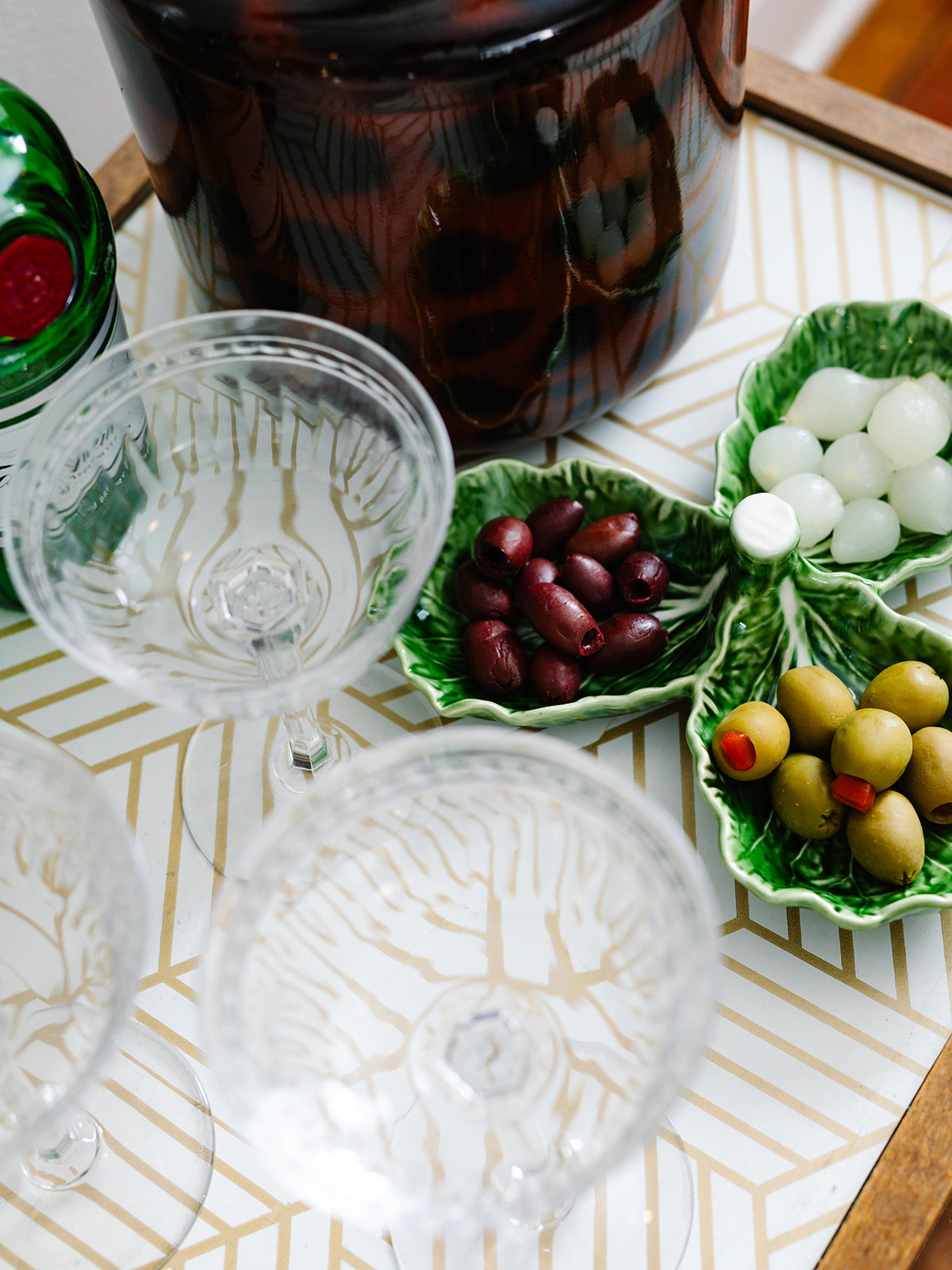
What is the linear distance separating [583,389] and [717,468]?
66 millimetres

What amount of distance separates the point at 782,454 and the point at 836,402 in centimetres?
3

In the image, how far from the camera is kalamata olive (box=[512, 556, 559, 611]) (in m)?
0.46

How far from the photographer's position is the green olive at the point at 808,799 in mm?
412

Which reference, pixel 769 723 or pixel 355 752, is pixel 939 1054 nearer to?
pixel 769 723

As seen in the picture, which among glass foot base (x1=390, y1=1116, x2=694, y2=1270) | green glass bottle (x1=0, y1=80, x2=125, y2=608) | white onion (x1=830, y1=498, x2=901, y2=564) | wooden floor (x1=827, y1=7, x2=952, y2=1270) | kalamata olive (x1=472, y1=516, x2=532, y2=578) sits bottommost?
glass foot base (x1=390, y1=1116, x2=694, y2=1270)

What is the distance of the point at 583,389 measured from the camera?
1.52 ft

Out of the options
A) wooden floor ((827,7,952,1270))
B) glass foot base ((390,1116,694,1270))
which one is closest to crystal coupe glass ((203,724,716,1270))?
glass foot base ((390,1116,694,1270))

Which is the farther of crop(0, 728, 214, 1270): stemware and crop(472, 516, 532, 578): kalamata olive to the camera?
crop(472, 516, 532, 578): kalamata olive

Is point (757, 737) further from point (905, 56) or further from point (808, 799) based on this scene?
point (905, 56)

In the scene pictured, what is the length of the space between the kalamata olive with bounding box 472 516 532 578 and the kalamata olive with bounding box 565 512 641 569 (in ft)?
0.07

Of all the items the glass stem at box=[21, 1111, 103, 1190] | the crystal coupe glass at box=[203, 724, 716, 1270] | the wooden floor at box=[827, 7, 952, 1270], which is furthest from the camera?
the wooden floor at box=[827, 7, 952, 1270]

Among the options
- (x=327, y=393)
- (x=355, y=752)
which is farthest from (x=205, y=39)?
(x=355, y=752)

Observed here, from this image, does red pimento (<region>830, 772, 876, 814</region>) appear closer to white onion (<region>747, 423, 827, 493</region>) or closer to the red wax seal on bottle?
white onion (<region>747, 423, 827, 493</region>)

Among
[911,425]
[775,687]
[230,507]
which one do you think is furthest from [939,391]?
[230,507]
